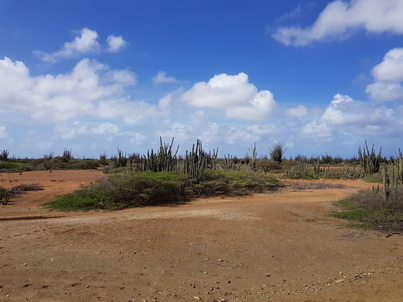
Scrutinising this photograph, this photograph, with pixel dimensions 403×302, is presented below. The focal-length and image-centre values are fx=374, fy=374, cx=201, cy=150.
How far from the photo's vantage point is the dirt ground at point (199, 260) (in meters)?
5.71

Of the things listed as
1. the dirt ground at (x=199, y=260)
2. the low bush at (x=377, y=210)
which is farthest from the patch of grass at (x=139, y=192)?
the low bush at (x=377, y=210)

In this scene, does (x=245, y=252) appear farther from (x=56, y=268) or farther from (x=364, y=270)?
(x=56, y=268)

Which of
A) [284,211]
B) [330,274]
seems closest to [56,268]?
[330,274]

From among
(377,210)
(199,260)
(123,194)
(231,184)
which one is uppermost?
(231,184)

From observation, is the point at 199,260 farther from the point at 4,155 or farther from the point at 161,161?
the point at 4,155

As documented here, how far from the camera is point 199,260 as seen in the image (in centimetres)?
733

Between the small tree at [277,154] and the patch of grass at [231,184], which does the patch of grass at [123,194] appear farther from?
the small tree at [277,154]

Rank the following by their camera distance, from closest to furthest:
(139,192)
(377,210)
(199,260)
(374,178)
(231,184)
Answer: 1. (199,260)
2. (377,210)
3. (139,192)
4. (231,184)
5. (374,178)

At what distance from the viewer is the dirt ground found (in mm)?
5715

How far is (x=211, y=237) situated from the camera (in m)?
9.02

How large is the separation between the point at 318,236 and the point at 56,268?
6074 mm

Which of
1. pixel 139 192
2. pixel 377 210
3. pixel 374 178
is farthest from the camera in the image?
pixel 374 178

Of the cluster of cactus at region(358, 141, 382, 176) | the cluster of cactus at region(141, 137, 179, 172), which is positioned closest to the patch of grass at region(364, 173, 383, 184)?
→ the cluster of cactus at region(358, 141, 382, 176)

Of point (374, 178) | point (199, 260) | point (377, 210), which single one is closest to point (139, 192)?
point (199, 260)
